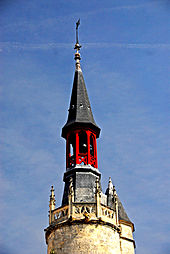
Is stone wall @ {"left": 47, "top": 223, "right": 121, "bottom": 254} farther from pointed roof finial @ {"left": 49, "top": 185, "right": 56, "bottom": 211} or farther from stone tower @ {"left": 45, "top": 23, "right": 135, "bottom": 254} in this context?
pointed roof finial @ {"left": 49, "top": 185, "right": 56, "bottom": 211}

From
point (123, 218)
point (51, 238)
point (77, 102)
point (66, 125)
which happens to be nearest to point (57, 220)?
point (51, 238)

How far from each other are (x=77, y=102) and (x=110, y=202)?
697cm

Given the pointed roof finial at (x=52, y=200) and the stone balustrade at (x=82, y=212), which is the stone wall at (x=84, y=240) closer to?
the stone balustrade at (x=82, y=212)

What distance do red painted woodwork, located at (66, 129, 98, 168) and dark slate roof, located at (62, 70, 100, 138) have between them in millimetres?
442

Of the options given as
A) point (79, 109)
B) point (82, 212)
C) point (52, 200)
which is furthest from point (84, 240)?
point (79, 109)

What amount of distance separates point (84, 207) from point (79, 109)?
732 centimetres

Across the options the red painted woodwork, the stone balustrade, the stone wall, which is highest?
the red painted woodwork

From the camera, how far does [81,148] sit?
89.5 feet

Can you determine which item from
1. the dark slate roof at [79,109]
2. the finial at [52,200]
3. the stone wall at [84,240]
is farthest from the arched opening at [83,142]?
the stone wall at [84,240]

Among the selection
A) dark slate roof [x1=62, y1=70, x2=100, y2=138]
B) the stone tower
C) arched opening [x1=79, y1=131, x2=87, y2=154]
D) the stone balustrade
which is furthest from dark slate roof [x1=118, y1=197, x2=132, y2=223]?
dark slate roof [x1=62, y1=70, x2=100, y2=138]

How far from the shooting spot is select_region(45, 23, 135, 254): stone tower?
22.1 m

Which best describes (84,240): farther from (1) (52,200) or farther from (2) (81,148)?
(2) (81,148)

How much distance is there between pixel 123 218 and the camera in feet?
83.0

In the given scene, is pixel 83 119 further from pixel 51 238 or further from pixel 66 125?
pixel 51 238
